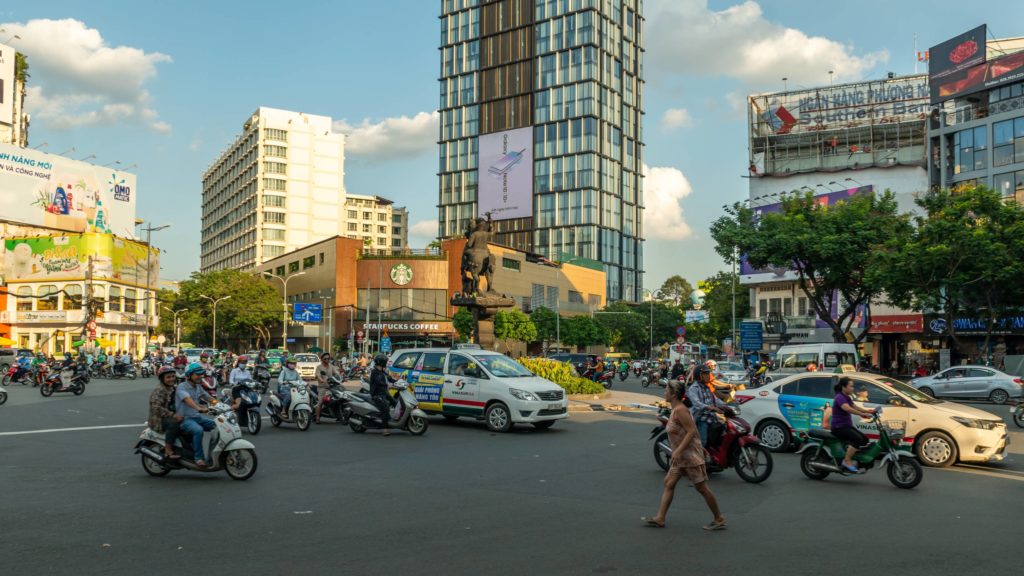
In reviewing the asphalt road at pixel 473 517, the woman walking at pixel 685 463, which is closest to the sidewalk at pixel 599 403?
the asphalt road at pixel 473 517

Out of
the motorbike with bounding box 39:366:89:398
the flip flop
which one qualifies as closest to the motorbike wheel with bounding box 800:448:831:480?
the flip flop

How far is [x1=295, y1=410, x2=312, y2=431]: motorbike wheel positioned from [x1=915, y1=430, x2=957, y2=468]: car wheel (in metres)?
11.5

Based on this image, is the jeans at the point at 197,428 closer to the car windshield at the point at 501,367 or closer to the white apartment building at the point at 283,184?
the car windshield at the point at 501,367

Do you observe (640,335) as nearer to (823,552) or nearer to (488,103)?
(488,103)

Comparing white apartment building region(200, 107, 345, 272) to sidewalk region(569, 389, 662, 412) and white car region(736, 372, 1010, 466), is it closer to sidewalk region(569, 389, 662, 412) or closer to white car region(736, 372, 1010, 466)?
sidewalk region(569, 389, 662, 412)

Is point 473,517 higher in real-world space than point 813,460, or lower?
lower

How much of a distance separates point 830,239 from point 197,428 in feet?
90.3

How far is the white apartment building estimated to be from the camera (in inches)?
4601

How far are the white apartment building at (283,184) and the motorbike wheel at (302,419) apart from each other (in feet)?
345

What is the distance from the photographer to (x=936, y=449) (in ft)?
40.1

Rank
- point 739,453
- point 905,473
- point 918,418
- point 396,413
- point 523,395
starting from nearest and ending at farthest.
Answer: point 905,473 < point 739,453 < point 918,418 < point 396,413 < point 523,395

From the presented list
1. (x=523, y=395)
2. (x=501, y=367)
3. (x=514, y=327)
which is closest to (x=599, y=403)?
(x=501, y=367)

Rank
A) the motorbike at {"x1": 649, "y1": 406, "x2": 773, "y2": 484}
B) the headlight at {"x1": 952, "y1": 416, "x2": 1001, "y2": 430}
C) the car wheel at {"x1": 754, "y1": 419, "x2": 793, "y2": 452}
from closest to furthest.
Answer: the motorbike at {"x1": 649, "y1": 406, "x2": 773, "y2": 484}
the headlight at {"x1": 952, "y1": 416, "x2": 1001, "y2": 430}
the car wheel at {"x1": 754, "y1": 419, "x2": 793, "y2": 452}

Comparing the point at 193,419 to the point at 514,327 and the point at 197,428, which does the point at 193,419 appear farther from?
the point at 514,327
